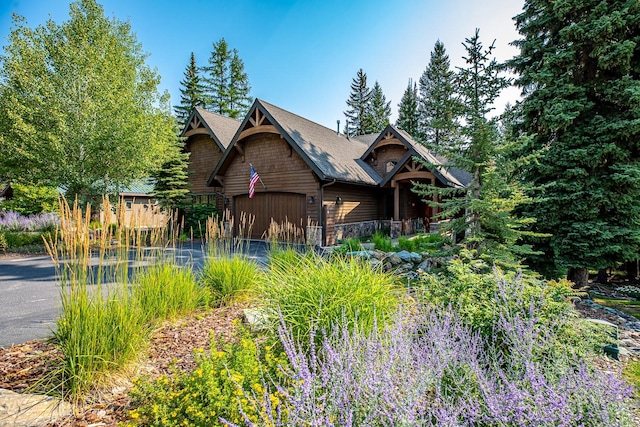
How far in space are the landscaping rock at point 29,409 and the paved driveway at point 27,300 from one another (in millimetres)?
611

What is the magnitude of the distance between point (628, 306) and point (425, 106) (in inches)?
1322

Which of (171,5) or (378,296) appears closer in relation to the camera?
(378,296)

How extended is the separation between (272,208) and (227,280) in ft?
33.1

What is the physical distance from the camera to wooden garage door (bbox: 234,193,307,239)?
1387 centimetres

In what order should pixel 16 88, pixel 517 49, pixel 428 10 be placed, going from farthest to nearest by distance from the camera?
pixel 16 88 < pixel 517 49 < pixel 428 10

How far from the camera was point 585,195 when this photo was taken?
6.81m

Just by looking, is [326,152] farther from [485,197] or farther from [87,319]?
[87,319]

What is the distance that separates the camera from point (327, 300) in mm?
3018

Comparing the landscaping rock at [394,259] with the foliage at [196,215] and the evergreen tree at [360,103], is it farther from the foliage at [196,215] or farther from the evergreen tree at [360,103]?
the evergreen tree at [360,103]

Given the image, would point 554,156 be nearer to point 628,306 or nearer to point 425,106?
point 628,306

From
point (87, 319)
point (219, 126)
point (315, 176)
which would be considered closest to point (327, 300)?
point (87, 319)

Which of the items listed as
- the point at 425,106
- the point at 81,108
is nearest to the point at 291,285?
the point at 81,108

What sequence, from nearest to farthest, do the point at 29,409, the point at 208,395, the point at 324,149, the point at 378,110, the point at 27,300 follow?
the point at 208,395, the point at 29,409, the point at 27,300, the point at 324,149, the point at 378,110

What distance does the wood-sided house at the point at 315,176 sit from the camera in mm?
13289
